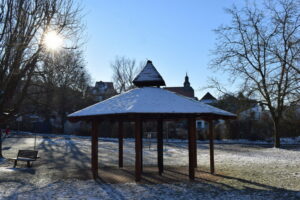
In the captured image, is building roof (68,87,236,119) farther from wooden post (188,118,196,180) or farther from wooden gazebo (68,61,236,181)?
wooden post (188,118,196,180)

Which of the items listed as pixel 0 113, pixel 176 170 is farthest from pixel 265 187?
pixel 0 113

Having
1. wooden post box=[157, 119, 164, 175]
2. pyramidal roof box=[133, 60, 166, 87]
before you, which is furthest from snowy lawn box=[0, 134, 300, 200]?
pyramidal roof box=[133, 60, 166, 87]

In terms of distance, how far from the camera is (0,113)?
52.9ft

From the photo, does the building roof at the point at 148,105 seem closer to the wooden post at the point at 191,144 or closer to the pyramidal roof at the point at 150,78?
the pyramidal roof at the point at 150,78

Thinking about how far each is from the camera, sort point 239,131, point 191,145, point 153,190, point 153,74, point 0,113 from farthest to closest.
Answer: point 239,131, point 0,113, point 153,74, point 191,145, point 153,190

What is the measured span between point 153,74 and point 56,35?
5.87m

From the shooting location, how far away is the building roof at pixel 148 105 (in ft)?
33.9

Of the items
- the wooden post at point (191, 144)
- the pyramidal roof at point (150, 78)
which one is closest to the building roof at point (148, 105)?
the pyramidal roof at point (150, 78)

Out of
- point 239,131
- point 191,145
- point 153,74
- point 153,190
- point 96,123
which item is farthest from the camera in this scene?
point 239,131

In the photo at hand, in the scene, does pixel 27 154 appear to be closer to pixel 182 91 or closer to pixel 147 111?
pixel 147 111

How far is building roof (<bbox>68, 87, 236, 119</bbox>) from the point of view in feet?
33.9

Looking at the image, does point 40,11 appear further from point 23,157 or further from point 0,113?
point 23,157

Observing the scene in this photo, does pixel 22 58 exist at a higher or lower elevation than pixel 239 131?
higher

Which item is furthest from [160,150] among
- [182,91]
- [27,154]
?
[182,91]
